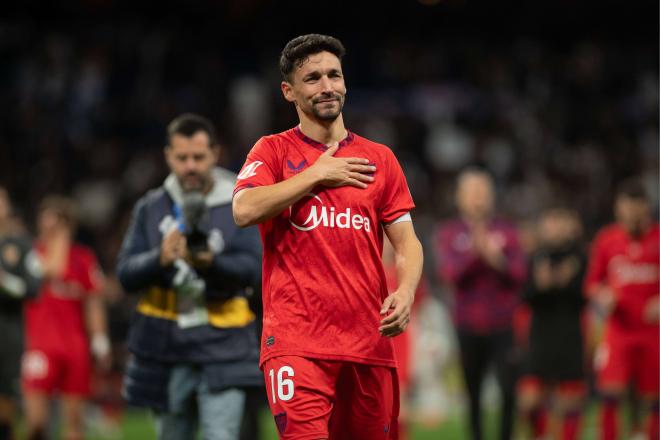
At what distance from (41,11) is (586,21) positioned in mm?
11229

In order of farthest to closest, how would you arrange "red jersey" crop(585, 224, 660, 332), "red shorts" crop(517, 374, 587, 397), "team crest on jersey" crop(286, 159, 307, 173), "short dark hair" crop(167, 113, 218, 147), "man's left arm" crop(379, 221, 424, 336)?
"red shorts" crop(517, 374, 587, 397)
"red jersey" crop(585, 224, 660, 332)
"short dark hair" crop(167, 113, 218, 147)
"team crest on jersey" crop(286, 159, 307, 173)
"man's left arm" crop(379, 221, 424, 336)

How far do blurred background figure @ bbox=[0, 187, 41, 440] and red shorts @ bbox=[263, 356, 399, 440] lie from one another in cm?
539

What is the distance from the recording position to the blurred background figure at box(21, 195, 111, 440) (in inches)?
427

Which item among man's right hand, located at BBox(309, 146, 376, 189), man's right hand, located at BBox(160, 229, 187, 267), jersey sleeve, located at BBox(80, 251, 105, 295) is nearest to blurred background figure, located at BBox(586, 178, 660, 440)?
jersey sleeve, located at BBox(80, 251, 105, 295)

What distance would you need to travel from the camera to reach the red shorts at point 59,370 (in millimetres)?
10758

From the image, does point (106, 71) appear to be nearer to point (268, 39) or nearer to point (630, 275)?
point (268, 39)

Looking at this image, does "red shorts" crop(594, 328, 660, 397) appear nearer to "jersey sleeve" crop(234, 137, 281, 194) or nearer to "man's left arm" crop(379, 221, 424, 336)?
"man's left arm" crop(379, 221, 424, 336)

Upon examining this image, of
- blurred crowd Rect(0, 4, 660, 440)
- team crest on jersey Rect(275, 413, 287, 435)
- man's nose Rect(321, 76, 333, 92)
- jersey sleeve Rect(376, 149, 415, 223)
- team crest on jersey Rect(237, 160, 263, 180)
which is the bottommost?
team crest on jersey Rect(275, 413, 287, 435)

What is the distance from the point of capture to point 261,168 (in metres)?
4.72

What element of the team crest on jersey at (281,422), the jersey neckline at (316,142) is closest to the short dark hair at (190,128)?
the jersey neckline at (316,142)

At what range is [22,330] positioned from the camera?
9.71 meters

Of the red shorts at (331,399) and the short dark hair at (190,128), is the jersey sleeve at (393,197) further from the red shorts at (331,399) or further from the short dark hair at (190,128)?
the short dark hair at (190,128)

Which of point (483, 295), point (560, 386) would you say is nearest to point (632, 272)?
point (560, 386)

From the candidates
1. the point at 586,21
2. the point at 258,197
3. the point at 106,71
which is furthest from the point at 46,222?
the point at 586,21
